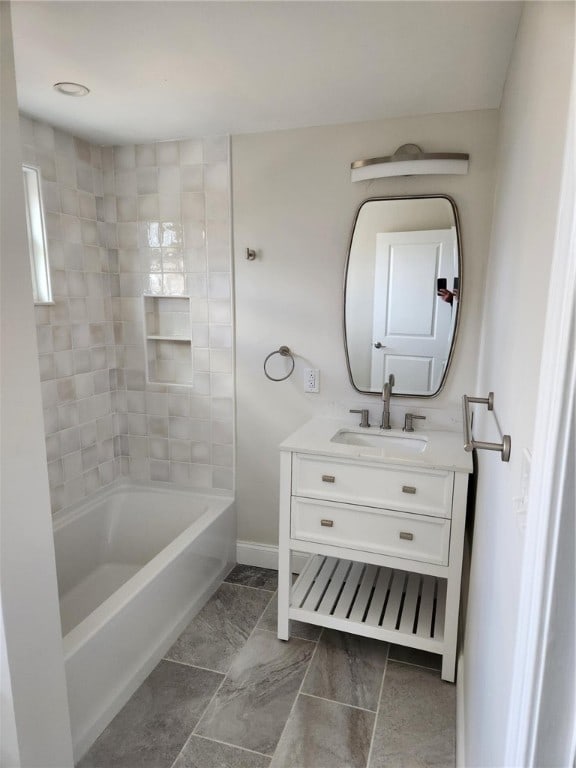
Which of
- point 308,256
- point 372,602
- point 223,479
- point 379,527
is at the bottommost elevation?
point 372,602

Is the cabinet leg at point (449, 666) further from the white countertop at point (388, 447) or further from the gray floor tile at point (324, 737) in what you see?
the white countertop at point (388, 447)

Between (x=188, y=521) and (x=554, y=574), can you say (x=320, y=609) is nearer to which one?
(x=188, y=521)

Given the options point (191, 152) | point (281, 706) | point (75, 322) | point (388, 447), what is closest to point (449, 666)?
point (281, 706)

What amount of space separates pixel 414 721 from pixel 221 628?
0.90 metres

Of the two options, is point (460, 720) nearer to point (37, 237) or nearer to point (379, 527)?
point (379, 527)

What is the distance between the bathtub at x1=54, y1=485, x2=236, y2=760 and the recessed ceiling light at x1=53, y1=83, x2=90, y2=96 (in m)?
1.91

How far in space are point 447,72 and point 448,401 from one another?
131 cm

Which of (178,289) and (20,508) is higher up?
(178,289)

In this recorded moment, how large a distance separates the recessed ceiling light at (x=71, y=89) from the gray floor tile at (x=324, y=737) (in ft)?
8.09

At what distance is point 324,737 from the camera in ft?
5.42

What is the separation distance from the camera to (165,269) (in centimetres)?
261

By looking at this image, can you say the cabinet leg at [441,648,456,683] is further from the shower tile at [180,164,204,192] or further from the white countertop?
the shower tile at [180,164,204,192]

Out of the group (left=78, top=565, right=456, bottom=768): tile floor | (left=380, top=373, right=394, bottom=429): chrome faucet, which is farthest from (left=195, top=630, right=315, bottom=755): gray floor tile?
(left=380, top=373, right=394, bottom=429): chrome faucet

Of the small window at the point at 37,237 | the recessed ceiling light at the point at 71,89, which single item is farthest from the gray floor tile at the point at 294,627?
the recessed ceiling light at the point at 71,89
